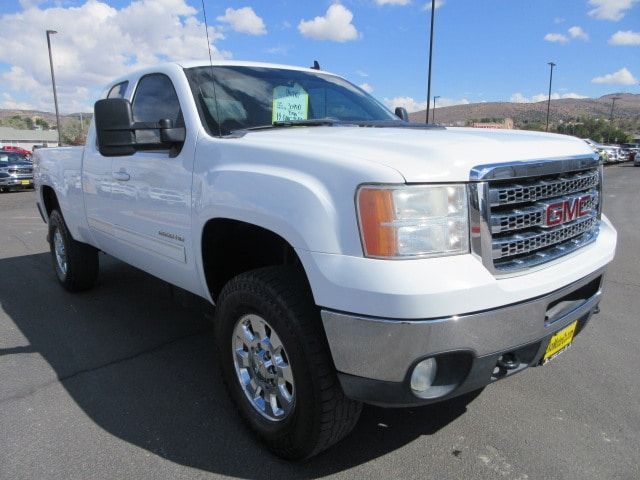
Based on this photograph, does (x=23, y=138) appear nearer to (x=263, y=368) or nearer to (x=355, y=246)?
(x=263, y=368)

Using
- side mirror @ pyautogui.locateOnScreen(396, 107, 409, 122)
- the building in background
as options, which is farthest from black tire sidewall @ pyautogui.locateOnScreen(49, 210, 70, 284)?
the building in background

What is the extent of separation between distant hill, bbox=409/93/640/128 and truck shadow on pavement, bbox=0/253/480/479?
227 ft

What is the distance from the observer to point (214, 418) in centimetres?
287

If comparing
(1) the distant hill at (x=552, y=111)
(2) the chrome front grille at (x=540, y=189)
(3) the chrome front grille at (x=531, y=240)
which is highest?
(1) the distant hill at (x=552, y=111)

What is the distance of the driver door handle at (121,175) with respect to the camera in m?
3.51

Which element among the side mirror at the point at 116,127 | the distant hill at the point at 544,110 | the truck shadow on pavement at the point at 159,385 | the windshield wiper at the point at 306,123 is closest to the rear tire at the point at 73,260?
the truck shadow on pavement at the point at 159,385

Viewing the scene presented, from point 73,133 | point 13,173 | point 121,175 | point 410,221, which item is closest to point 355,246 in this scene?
point 410,221

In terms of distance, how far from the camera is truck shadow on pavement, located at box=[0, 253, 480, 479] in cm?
255

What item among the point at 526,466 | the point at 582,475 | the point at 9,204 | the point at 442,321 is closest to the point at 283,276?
the point at 442,321

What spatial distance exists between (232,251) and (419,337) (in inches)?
55.9

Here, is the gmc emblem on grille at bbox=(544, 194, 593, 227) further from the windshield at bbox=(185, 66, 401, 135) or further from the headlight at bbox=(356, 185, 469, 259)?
the windshield at bbox=(185, 66, 401, 135)

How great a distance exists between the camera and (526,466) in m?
2.42

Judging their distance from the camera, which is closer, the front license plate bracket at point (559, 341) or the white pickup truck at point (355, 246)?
the white pickup truck at point (355, 246)

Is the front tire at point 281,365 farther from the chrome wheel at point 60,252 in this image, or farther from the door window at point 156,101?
the chrome wheel at point 60,252
